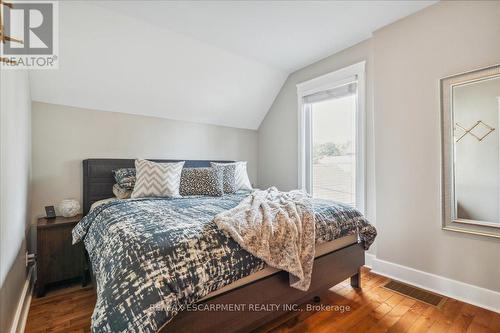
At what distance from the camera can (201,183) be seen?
8.72 ft

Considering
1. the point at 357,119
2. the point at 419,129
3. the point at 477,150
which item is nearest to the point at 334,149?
the point at 357,119

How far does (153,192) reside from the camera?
2404 mm

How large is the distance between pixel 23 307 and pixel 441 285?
3328mm

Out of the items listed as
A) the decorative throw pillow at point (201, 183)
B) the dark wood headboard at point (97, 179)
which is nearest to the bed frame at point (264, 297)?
the decorative throw pillow at point (201, 183)

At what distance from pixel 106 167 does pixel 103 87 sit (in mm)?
906

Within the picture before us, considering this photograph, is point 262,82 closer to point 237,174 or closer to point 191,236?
point 237,174

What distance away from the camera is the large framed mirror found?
1812 mm

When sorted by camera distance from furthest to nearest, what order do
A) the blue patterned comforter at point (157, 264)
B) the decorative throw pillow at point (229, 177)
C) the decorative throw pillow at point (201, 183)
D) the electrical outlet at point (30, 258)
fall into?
the decorative throw pillow at point (229, 177)
the decorative throw pillow at point (201, 183)
the electrical outlet at point (30, 258)
the blue patterned comforter at point (157, 264)

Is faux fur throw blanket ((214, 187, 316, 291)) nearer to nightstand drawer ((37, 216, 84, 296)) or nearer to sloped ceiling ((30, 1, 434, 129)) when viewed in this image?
nightstand drawer ((37, 216, 84, 296))

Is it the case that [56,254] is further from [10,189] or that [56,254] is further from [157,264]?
[157,264]

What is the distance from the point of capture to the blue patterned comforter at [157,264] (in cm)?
93

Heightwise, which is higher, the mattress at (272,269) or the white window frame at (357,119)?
the white window frame at (357,119)

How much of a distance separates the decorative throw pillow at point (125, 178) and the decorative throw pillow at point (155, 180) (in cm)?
11

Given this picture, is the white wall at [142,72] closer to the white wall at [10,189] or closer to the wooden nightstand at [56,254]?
the white wall at [10,189]
